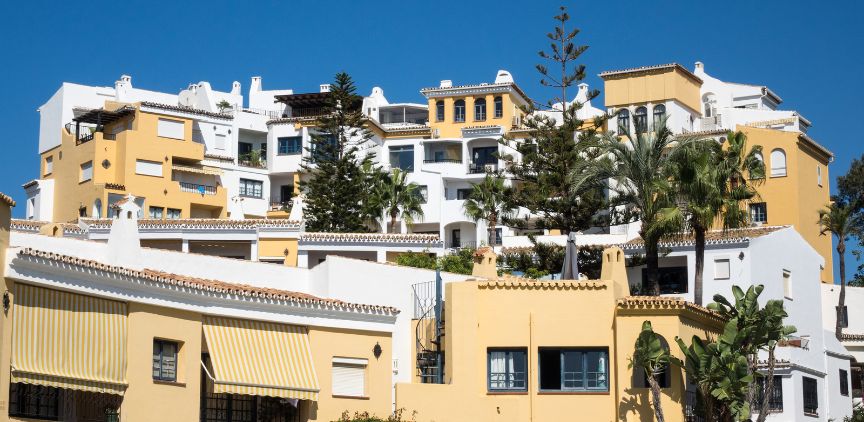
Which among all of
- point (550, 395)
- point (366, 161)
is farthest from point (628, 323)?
point (366, 161)

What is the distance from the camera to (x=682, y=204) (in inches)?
1673

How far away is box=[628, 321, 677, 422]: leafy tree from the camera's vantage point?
33406mm

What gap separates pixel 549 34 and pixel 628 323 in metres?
23.1

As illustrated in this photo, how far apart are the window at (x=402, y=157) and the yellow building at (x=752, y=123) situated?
11.9m

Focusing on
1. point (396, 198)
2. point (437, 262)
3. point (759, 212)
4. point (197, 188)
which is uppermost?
point (197, 188)

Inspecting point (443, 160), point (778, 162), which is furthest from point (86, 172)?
point (778, 162)

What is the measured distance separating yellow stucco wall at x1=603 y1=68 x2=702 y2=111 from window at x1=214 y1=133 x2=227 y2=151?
22715mm

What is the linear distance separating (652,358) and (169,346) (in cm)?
1140

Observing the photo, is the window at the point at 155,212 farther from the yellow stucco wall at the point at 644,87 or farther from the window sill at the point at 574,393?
the window sill at the point at 574,393

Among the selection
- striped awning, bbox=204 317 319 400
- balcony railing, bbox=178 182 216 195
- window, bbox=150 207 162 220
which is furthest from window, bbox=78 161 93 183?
striped awning, bbox=204 317 319 400

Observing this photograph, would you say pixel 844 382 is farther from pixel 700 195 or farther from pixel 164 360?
pixel 164 360

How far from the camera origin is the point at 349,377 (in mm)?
33719

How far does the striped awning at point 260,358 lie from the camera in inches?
1231

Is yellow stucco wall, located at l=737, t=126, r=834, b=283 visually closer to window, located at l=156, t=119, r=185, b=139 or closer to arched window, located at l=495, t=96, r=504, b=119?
arched window, located at l=495, t=96, r=504, b=119
